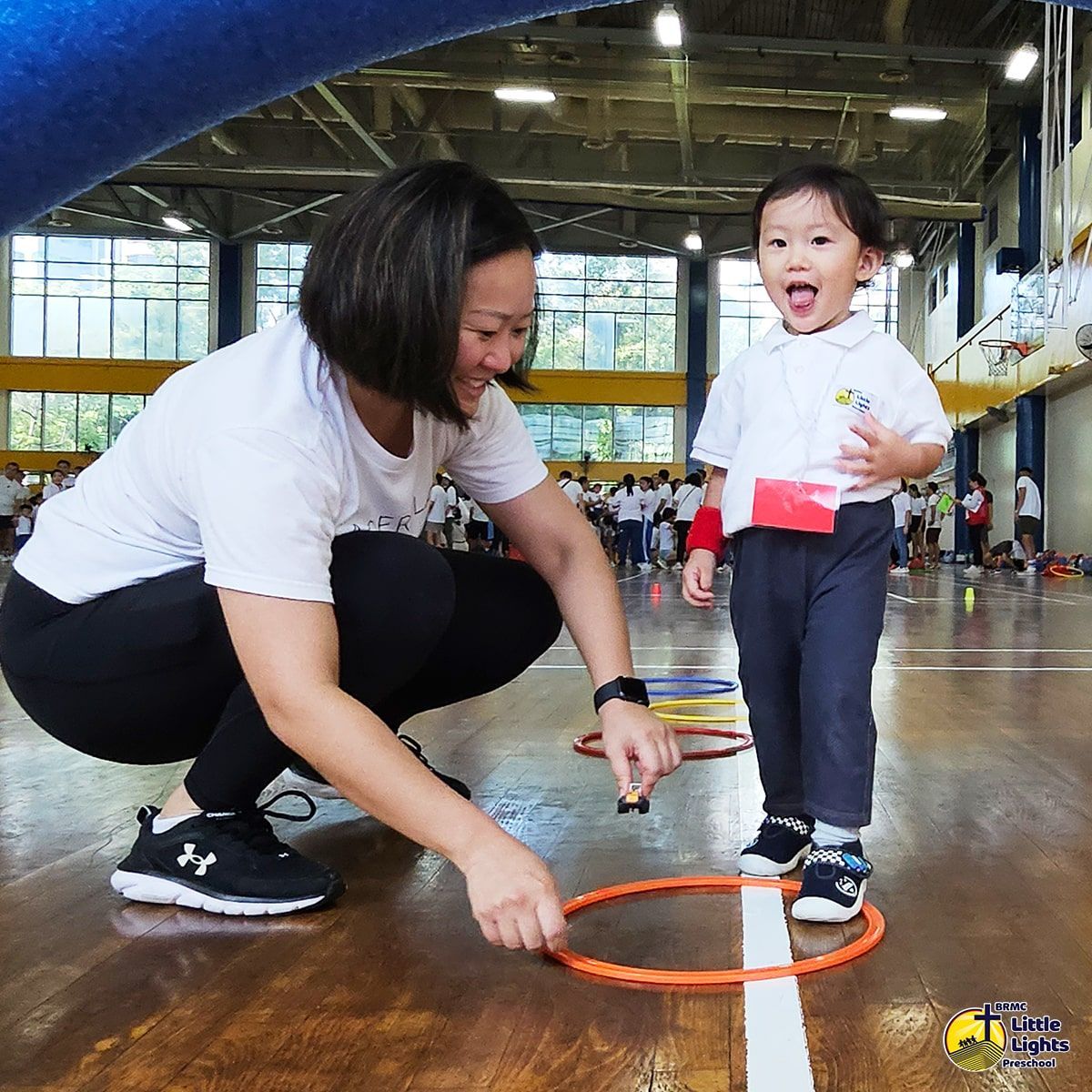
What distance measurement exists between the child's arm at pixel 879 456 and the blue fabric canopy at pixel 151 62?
0.81m

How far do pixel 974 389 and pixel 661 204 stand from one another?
6.55 metres

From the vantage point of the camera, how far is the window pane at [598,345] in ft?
76.5

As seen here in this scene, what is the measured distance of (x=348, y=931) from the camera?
4.72 ft

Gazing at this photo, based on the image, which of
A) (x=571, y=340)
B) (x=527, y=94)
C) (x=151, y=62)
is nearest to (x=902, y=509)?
(x=527, y=94)

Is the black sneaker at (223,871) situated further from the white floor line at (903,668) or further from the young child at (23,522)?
the young child at (23,522)

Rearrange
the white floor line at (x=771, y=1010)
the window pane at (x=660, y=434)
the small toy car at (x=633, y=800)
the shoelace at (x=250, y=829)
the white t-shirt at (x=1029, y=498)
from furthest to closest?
the window pane at (x=660, y=434)
the white t-shirt at (x=1029, y=498)
the shoelace at (x=250, y=829)
the small toy car at (x=633, y=800)
the white floor line at (x=771, y=1010)

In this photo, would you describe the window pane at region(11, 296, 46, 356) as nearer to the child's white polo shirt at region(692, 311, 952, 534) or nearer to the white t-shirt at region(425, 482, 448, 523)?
the white t-shirt at region(425, 482, 448, 523)

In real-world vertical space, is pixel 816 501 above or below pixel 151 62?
below

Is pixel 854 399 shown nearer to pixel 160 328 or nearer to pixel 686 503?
pixel 686 503

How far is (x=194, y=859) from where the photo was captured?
156cm

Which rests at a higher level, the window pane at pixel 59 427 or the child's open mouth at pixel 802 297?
the window pane at pixel 59 427

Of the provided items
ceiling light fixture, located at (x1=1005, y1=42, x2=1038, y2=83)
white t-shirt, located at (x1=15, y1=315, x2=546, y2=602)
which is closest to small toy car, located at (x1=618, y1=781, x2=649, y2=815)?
white t-shirt, located at (x1=15, y1=315, x2=546, y2=602)

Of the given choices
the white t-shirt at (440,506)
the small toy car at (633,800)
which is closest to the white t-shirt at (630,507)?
the white t-shirt at (440,506)

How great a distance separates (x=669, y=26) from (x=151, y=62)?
1179 cm
